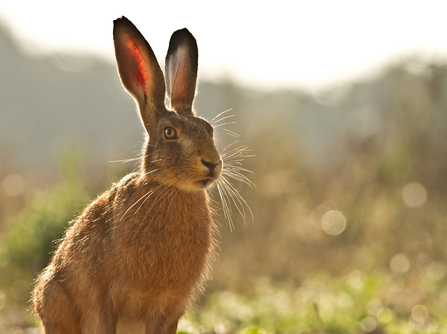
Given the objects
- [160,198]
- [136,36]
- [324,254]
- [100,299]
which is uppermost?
[136,36]

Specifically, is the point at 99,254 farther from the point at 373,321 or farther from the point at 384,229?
the point at 384,229

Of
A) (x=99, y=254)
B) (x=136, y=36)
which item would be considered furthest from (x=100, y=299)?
(x=136, y=36)

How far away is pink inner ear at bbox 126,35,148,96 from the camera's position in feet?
10.6

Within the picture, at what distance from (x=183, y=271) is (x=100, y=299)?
20.6 inches

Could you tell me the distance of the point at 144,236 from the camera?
295cm

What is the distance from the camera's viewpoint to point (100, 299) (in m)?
2.92

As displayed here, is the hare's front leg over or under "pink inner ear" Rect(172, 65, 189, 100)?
under

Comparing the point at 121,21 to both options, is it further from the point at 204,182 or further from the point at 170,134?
the point at 204,182

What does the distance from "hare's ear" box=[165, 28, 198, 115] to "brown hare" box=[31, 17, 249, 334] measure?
25cm

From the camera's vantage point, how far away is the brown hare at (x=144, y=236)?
2916 millimetres

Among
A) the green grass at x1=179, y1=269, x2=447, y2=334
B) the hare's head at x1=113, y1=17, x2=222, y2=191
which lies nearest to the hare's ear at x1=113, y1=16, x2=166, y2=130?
the hare's head at x1=113, y1=17, x2=222, y2=191

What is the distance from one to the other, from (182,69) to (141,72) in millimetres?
346

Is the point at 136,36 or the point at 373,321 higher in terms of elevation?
the point at 136,36

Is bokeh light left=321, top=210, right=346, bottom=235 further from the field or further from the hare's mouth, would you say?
the hare's mouth
